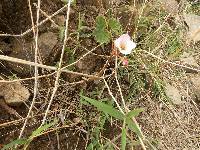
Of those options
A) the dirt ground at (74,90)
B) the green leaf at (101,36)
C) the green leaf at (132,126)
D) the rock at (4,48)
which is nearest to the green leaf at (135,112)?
the green leaf at (132,126)

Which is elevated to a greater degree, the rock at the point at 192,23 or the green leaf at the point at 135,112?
the rock at the point at 192,23

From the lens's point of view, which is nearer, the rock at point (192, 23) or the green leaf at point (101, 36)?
the green leaf at point (101, 36)

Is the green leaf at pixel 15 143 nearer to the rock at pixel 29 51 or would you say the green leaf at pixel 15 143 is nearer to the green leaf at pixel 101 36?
the rock at pixel 29 51

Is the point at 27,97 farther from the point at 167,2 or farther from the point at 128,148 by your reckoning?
the point at 167,2

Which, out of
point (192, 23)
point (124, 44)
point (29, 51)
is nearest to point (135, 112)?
point (124, 44)

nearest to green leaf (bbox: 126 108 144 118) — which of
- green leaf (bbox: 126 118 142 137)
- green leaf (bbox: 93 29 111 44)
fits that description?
green leaf (bbox: 126 118 142 137)

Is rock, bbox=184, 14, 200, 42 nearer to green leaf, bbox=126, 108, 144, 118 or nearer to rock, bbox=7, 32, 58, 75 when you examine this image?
rock, bbox=7, 32, 58, 75
